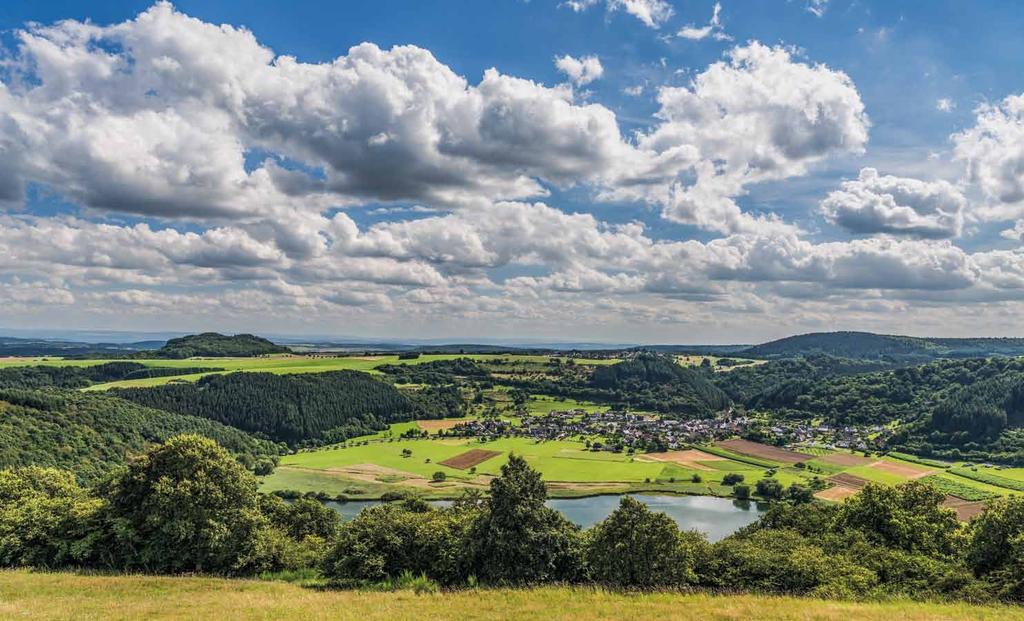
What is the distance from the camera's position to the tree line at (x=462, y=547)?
30.7 meters

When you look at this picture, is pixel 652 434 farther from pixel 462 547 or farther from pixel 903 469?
pixel 462 547

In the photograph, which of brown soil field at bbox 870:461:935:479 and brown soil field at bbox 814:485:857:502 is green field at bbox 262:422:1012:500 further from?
brown soil field at bbox 814:485:857:502

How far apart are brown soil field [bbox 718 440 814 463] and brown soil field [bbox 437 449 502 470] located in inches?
2641

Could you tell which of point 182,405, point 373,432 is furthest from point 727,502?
point 182,405

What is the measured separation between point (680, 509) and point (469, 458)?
58.4m

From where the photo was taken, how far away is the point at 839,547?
39094mm

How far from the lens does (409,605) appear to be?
859 inches

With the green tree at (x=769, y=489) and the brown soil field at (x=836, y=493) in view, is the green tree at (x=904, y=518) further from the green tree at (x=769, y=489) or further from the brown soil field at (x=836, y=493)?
the green tree at (x=769, y=489)

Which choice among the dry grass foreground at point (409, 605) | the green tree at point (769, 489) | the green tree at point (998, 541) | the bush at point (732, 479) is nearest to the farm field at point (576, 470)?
the bush at point (732, 479)

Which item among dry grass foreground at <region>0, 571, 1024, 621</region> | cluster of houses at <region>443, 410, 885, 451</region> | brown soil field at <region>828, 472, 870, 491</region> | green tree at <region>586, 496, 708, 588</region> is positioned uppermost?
dry grass foreground at <region>0, 571, 1024, 621</region>

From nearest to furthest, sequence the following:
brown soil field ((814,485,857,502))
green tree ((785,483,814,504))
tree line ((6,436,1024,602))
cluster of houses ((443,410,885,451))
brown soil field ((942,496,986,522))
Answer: tree line ((6,436,1024,602)) < brown soil field ((942,496,986,522)) < green tree ((785,483,814,504)) < brown soil field ((814,485,857,502)) < cluster of houses ((443,410,885,451))

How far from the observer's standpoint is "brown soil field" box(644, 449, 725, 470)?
458ft

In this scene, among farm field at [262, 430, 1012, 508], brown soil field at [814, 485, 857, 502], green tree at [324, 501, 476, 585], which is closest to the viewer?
green tree at [324, 501, 476, 585]

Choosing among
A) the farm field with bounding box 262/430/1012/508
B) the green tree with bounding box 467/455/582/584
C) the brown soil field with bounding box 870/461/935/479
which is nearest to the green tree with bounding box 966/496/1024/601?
the green tree with bounding box 467/455/582/584
